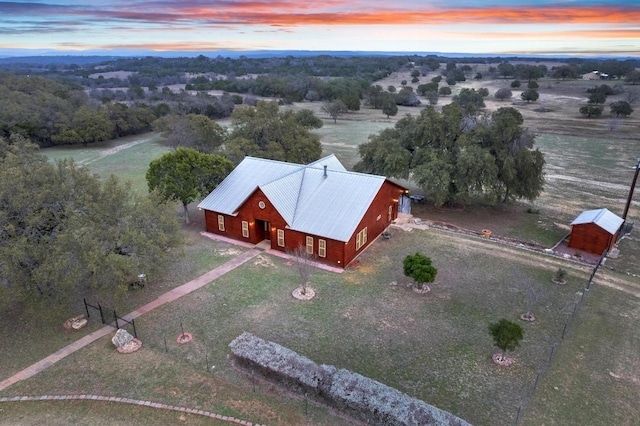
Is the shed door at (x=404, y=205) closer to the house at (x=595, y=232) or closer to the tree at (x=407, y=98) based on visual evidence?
the house at (x=595, y=232)

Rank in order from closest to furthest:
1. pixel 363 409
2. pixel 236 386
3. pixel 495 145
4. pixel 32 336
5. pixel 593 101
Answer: pixel 363 409
pixel 236 386
pixel 32 336
pixel 495 145
pixel 593 101

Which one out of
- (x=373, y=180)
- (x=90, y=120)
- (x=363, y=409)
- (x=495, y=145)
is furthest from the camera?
(x=90, y=120)

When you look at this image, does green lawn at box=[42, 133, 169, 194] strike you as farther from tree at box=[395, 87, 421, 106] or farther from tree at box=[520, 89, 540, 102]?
tree at box=[520, 89, 540, 102]

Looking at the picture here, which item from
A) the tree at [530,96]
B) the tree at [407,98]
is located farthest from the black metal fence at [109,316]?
the tree at [530,96]

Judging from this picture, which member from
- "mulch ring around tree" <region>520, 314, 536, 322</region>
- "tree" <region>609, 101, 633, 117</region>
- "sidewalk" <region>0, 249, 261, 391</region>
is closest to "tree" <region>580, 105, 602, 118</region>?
"tree" <region>609, 101, 633, 117</region>

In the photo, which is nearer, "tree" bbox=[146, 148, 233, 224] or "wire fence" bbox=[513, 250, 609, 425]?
"wire fence" bbox=[513, 250, 609, 425]

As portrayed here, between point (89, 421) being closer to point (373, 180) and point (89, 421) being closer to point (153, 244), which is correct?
point (153, 244)

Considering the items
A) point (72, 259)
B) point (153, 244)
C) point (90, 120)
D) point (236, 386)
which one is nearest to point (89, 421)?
point (236, 386)
